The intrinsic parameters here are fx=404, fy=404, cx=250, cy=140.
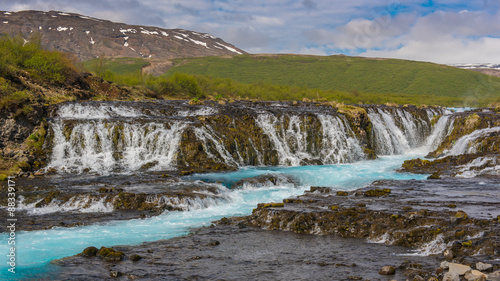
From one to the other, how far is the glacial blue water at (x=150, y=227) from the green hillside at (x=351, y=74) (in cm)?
11311

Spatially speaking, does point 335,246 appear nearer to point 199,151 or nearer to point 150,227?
point 150,227

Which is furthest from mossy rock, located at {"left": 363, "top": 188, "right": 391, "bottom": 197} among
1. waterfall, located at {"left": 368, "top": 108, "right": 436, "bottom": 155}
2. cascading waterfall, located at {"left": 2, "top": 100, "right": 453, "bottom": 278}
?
waterfall, located at {"left": 368, "top": 108, "right": 436, "bottom": 155}

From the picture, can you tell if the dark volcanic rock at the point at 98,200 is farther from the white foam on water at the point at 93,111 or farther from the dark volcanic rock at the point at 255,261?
the white foam on water at the point at 93,111

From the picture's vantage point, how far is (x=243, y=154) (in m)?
28.8

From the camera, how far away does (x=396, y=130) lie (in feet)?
129

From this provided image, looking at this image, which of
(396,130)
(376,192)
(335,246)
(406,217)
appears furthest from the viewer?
(396,130)

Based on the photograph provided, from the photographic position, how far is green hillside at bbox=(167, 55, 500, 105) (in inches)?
5379

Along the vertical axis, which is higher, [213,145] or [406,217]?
[213,145]

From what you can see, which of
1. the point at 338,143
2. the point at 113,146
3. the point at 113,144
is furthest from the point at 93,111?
the point at 338,143

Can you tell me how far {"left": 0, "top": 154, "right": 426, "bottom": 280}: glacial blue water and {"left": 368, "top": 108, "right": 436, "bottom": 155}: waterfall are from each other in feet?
38.6

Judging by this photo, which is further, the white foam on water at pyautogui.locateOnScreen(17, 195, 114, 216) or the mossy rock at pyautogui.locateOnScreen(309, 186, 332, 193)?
the mossy rock at pyautogui.locateOnScreen(309, 186, 332, 193)

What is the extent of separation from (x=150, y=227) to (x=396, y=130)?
102ft

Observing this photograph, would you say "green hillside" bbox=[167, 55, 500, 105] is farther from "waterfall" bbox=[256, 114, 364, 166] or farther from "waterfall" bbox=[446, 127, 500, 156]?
"waterfall" bbox=[256, 114, 364, 166]

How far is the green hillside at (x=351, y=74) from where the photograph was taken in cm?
13662
